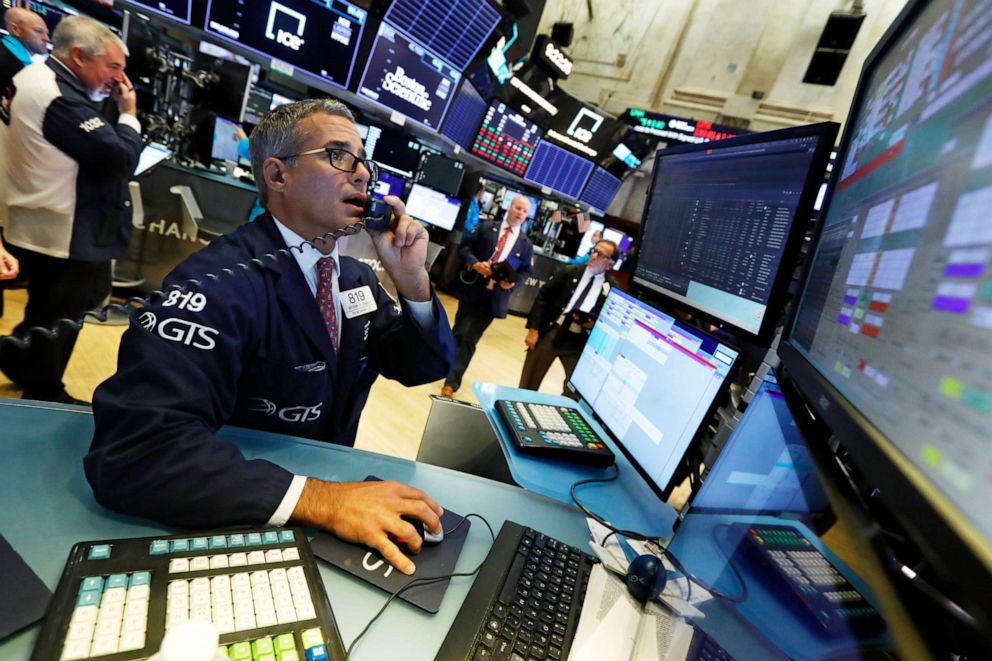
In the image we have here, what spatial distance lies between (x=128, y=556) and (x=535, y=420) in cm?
93

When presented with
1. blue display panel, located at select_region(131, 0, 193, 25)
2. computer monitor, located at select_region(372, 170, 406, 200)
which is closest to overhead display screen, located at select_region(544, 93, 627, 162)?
computer monitor, located at select_region(372, 170, 406, 200)

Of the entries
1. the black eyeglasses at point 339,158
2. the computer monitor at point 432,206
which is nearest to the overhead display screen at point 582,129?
the computer monitor at point 432,206

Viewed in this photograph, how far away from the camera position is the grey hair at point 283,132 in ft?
3.67

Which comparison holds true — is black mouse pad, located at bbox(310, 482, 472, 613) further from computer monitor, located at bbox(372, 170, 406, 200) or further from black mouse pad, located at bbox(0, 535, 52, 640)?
computer monitor, located at bbox(372, 170, 406, 200)

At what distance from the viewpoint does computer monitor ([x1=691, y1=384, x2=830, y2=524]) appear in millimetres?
887

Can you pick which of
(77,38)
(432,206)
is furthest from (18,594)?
(432,206)

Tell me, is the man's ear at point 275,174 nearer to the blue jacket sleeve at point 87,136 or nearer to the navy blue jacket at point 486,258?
the blue jacket sleeve at point 87,136

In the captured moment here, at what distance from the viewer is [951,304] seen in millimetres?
360

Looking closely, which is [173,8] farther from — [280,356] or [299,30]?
[280,356]

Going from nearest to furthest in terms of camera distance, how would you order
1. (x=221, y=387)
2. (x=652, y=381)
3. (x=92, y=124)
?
1. (x=221, y=387)
2. (x=652, y=381)
3. (x=92, y=124)

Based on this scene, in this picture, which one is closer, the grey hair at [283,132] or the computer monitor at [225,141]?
the grey hair at [283,132]

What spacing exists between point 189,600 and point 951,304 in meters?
0.81

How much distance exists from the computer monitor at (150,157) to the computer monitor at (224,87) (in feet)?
1.96

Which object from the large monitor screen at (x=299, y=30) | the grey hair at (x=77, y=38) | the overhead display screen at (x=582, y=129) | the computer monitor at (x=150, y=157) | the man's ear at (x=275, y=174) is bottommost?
the computer monitor at (x=150, y=157)
